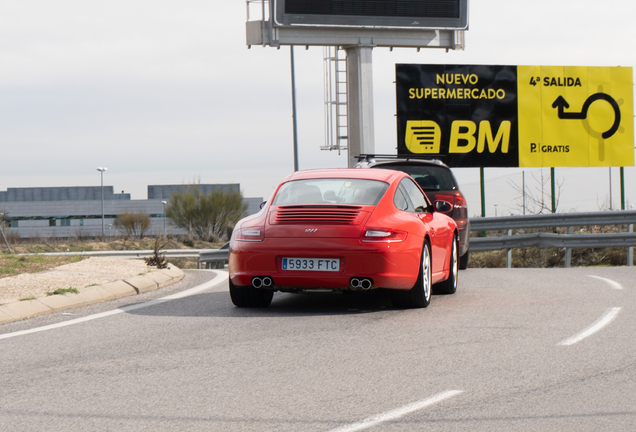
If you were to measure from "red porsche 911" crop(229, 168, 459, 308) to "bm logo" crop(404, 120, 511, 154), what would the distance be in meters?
16.2

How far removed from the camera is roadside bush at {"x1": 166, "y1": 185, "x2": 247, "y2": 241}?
57.8 meters

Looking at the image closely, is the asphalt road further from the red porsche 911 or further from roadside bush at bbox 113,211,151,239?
roadside bush at bbox 113,211,151,239

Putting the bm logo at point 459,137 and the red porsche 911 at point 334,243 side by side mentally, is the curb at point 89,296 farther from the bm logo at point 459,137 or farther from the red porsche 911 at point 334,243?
the bm logo at point 459,137

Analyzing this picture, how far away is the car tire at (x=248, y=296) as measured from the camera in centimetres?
869

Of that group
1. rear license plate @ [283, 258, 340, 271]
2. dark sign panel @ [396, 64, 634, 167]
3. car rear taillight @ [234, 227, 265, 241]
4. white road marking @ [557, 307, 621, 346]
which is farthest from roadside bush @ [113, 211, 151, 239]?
white road marking @ [557, 307, 621, 346]

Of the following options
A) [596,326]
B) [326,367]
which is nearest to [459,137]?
[596,326]

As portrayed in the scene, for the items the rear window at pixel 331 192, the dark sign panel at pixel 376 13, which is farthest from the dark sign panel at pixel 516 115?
the rear window at pixel 331 192

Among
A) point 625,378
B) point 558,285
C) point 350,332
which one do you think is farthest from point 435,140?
point 625,378

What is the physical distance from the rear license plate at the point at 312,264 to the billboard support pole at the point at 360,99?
18965 mm

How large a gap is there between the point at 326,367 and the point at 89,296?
4.64 metres

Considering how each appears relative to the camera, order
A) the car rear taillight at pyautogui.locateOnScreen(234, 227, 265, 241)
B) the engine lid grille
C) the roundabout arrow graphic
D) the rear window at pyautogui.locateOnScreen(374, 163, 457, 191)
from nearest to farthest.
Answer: the engine lid grille → the car rear taillight at pyautogui.locateOnScreen(234, 227, 265, 241) → the rear window at pyautogui.locateOnScreen(374, 163, 457, 191) → the roundabout arrow graphic

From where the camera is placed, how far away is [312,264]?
316 inches

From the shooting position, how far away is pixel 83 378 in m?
5.40

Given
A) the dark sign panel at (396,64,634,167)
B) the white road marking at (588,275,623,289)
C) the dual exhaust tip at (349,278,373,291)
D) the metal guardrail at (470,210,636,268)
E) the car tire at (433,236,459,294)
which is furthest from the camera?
the dark sign panel at (396,64,634,167)
